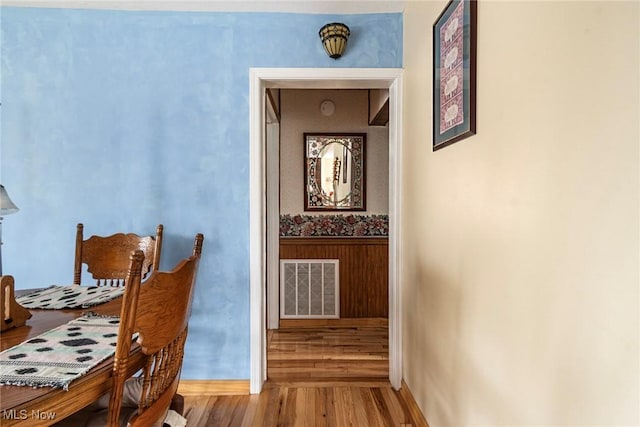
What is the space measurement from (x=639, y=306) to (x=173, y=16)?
254cm

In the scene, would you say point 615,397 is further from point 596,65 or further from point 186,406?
point 186,406

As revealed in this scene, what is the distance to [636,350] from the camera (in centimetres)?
64

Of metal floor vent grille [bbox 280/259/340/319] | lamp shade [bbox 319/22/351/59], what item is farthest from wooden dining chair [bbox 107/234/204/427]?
metal floor vent grille [bbox 280/259/340/319]

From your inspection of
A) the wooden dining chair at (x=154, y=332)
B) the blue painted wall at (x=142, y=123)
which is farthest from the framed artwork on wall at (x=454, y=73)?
the wooden dining chair at (x=154, y=332)

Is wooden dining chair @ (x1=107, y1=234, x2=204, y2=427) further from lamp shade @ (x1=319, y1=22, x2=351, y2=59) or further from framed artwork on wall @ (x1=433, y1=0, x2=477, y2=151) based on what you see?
lamp shade @ (x1=319, y1=22, x2=351, y2=59)

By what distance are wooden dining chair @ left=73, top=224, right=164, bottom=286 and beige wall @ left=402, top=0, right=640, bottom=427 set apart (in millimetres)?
1556

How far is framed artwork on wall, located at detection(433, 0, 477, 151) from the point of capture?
48.8 inches

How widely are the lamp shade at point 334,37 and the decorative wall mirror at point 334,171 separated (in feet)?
4.66

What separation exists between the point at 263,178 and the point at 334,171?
140 centimetres

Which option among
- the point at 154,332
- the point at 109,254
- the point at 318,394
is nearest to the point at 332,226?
the point at 318,394

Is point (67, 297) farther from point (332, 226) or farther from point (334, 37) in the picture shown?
point (332, 226)

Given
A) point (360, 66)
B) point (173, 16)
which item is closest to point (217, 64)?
point (173, 16)

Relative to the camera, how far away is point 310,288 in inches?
138

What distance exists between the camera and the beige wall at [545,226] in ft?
2.21
